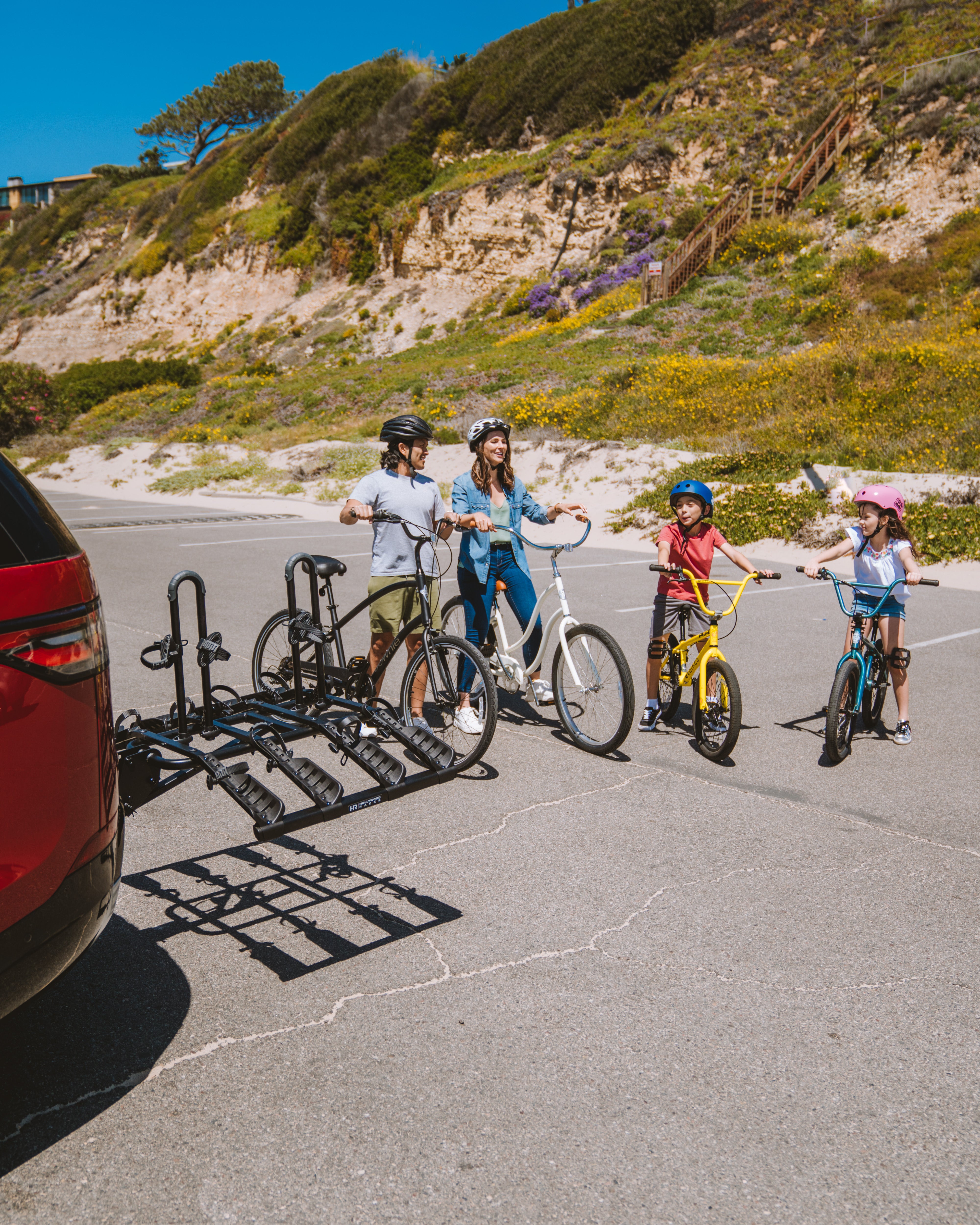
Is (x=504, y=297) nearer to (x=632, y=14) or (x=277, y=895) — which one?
(x=632, y=14)

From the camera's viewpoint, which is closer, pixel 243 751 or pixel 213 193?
pixel 243 751

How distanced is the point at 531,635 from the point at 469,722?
1.05 m

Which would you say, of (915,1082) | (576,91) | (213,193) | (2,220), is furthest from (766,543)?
(2,220)

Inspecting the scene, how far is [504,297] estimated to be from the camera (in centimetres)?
4612

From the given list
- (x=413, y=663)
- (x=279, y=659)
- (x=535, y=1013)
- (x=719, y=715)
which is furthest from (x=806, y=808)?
(x=279, y=659)

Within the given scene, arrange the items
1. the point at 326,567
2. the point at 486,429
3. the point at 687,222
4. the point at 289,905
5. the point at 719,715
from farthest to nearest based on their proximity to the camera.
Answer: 1. the point at 687,222
2. the point at 486,429
3. the point at 719,715
4. the point at 326,567
5. the point at 289,905

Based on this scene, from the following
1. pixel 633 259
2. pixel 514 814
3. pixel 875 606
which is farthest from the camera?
pixel 633 259

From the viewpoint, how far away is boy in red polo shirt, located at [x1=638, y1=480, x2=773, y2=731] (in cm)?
621

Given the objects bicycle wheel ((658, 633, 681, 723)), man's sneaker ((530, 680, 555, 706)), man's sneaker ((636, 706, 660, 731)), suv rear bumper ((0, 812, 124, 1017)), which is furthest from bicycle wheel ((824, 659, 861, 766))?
suv rear bumper ((0, 812, 124, 1017))

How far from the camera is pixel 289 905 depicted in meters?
4.00

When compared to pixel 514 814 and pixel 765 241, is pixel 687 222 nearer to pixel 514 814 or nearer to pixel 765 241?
pixel 765 241

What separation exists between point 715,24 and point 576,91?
7562mm

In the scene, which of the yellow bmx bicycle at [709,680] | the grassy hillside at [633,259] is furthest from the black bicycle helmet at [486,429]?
the grassy hillside at [633,259]

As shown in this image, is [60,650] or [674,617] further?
[674,617]
